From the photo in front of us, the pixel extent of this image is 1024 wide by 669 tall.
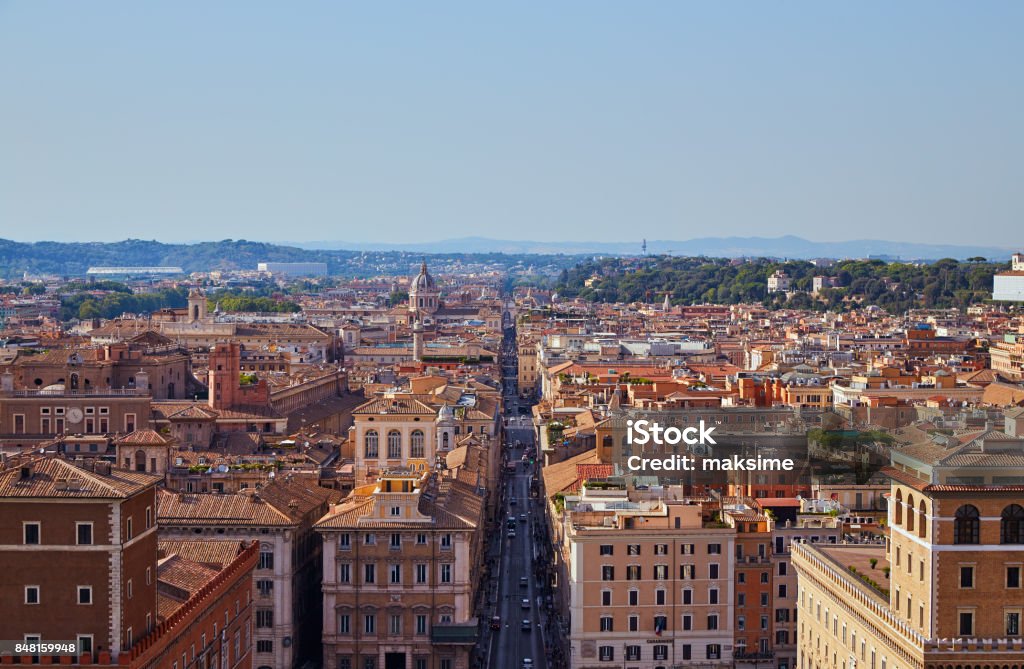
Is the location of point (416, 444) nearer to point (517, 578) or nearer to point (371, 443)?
point (371, 443)

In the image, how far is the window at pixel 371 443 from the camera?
58.6 meters

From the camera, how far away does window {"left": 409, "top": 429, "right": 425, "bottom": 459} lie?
5916 cm

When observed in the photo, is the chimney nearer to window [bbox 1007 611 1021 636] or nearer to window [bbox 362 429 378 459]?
window [bbox 362 429 378 459]

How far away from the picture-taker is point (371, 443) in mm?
58688

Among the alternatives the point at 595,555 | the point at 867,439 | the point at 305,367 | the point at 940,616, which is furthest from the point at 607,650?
the point at 305,367

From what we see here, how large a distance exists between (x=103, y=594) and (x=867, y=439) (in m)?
34.6

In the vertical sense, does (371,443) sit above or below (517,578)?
above

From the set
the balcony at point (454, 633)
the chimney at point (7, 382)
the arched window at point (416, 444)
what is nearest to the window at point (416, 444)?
the arched window at point (416, 444)

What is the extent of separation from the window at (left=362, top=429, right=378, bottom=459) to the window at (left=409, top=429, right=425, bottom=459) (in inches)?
45.7

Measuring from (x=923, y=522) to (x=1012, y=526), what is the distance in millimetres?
1477

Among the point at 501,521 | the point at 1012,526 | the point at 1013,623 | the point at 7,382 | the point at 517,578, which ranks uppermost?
the point at 1012,526

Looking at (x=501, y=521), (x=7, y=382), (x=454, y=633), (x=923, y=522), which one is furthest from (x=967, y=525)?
(x=7, y=382)

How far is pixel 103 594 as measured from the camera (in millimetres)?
31844

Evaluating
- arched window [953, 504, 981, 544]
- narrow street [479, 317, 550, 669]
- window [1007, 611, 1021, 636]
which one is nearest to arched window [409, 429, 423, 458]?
narrow street [479, 317, 550, 669]
